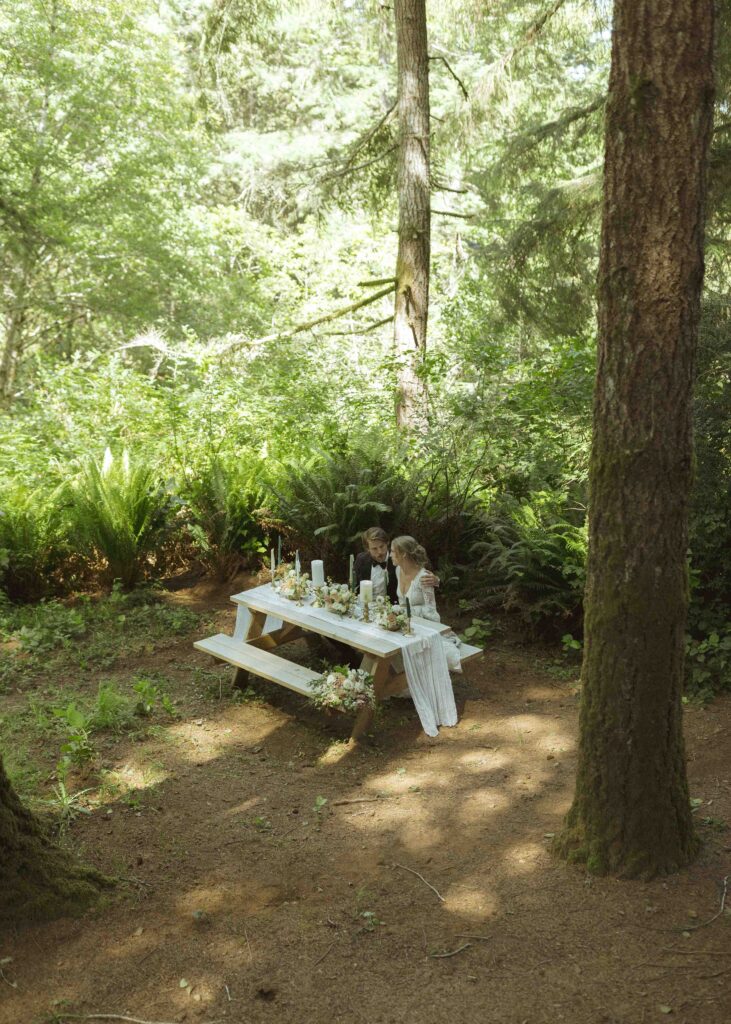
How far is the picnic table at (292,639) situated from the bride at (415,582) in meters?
0.13

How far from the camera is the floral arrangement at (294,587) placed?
6179 mm

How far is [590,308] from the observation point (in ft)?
35.9

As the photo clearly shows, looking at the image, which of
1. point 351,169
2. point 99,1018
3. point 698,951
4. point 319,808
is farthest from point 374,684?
point 351,169

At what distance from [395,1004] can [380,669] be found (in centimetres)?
273

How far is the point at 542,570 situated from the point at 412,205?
19.3 feet

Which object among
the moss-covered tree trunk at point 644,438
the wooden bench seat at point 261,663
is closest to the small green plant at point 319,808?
the wooden bench seat at point 261,663

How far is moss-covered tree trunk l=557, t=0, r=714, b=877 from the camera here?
310 cm

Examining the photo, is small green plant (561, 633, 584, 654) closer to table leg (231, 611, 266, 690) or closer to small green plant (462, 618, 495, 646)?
small green plant (462, 618, 495, 646)

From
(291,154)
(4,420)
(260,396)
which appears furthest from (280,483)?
(291,154)

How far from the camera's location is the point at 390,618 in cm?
559

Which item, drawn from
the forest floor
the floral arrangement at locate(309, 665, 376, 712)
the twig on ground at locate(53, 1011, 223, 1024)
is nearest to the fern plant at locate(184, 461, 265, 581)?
the forest floor

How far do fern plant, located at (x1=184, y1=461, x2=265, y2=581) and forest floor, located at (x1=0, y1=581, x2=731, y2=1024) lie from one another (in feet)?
9.93

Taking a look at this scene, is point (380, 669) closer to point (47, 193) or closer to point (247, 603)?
point (247, 603)

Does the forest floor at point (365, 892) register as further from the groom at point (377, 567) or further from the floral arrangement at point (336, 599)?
the groom at point (377, 567)
